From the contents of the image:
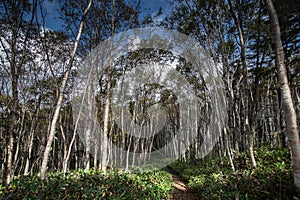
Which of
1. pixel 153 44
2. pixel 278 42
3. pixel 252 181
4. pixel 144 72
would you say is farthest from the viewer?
pixel 144 72

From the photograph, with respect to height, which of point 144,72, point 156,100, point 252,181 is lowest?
point 252,181

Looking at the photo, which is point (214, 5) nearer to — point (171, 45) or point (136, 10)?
point (171, 45)

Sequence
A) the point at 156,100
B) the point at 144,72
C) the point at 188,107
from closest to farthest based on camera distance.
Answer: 1. the point at 144,72
2. the point at 156,100
3. the point at 188,107

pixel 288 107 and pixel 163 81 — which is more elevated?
pixel 163 81

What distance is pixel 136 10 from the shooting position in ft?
30.2

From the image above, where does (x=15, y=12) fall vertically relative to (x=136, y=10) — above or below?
below

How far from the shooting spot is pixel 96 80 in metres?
11.0

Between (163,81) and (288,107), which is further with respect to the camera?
(163,81)

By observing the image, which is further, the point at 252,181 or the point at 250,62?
the point at 250,62

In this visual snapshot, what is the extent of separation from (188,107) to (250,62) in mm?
9617

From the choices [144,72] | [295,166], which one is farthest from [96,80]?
[295,166]

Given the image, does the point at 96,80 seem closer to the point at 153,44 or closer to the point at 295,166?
the point at 153,44

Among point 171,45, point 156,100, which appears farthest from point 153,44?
point 156,100

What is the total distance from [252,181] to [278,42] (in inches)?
125
